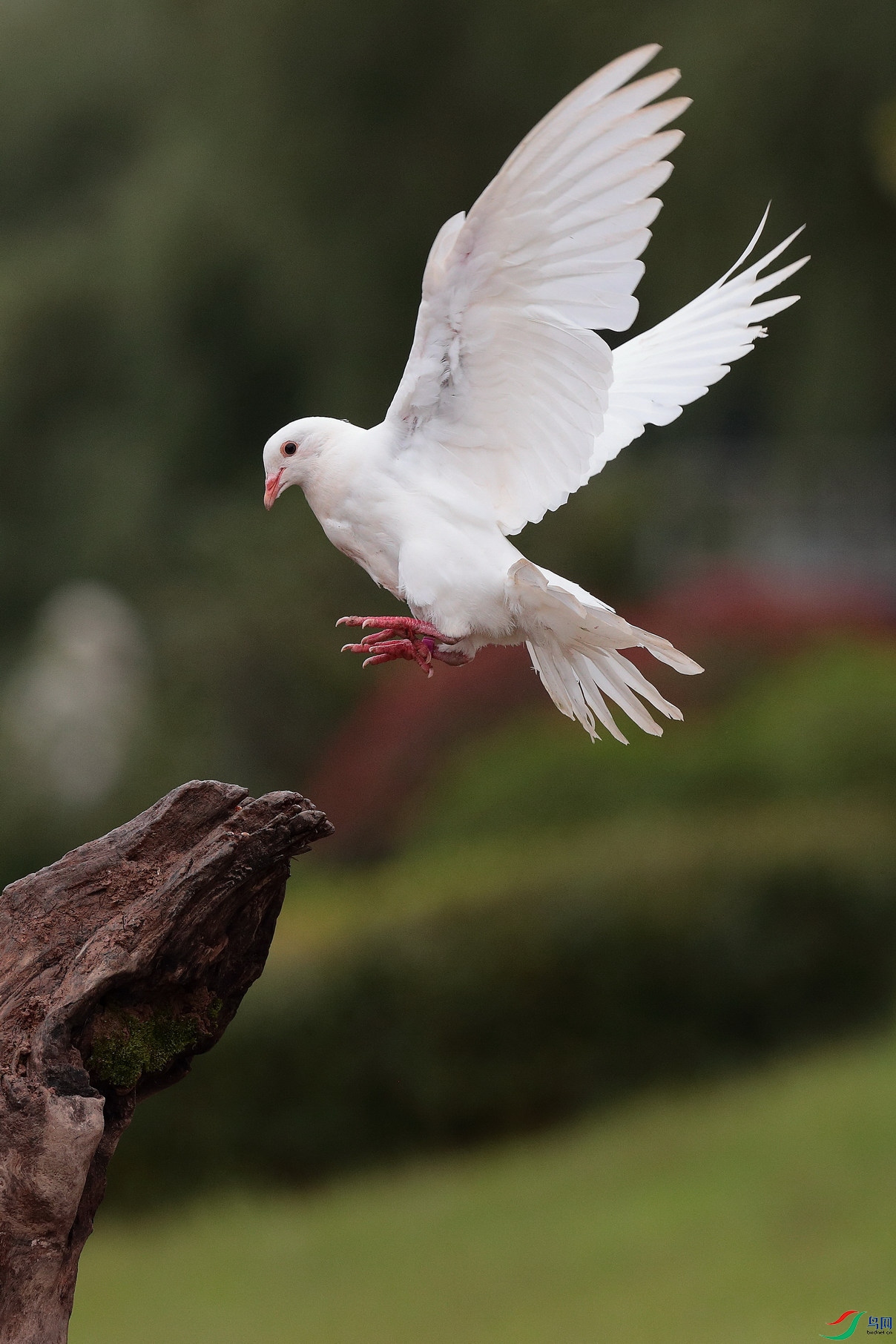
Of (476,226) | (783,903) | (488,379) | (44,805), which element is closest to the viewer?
(476,226)

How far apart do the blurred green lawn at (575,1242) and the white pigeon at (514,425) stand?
470 centimetres

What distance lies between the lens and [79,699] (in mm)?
13141

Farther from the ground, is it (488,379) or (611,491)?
(611,491)

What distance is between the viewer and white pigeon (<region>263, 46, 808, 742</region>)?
13.1ft

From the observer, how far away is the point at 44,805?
39.2ft

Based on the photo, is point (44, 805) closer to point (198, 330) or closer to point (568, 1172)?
point (568, 1172)

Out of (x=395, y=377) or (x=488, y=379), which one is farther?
(x=395, y=377)

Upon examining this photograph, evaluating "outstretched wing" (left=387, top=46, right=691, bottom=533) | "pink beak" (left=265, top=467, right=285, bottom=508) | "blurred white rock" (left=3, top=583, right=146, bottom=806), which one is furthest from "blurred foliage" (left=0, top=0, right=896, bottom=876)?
"outstretched wing" (left=387, top=46, right=691, bottom=533)

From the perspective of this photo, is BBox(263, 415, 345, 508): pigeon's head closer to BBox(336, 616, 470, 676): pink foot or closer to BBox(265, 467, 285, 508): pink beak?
BBox(265, 467, 285, 508): pink beak

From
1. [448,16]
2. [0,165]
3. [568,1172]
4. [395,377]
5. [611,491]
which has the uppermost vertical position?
[0,165]

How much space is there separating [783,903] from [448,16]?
12874 millimetres

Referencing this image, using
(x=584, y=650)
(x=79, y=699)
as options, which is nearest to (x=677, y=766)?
(x=79, y=699)

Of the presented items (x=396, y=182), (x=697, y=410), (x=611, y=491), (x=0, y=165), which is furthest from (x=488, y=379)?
(x=0, y=165)

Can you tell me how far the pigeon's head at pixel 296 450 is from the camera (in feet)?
15.5
